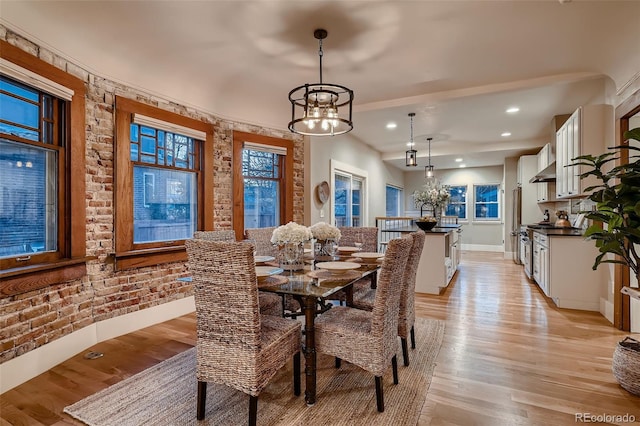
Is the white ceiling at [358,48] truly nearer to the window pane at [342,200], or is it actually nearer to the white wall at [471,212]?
the window pane at [342,200]

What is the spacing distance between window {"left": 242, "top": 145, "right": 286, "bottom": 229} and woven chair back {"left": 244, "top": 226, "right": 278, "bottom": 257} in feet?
4.05

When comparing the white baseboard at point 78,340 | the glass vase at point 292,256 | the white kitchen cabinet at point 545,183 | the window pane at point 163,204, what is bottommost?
the white baseboard at point 78,340

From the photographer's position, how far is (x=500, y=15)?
2576 mm

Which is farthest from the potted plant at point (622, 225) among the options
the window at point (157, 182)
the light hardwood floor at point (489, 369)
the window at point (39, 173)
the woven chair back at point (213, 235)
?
the window at point (39, 173)

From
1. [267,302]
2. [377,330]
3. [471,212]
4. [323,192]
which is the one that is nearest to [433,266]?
[323,192]

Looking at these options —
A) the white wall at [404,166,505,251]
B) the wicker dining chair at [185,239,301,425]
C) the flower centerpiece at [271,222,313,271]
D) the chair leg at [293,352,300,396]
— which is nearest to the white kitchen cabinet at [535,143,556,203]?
the white wall at [404,166,505,251]

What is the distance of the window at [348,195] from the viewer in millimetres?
6176

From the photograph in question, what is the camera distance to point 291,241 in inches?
97.1

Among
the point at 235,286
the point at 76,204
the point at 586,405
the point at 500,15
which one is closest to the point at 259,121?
the point at 76,204

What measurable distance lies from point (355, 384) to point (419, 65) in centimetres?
312

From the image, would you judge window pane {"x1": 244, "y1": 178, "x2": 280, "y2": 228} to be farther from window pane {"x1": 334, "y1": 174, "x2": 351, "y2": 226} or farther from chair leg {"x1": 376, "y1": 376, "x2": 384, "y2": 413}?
chair leg {"x1": 376, "y1": 376, "x2": 384, "y2": 413}

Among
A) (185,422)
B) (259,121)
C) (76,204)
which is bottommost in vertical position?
(185,422)

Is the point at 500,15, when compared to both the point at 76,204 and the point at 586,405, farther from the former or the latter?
the point at 76,204

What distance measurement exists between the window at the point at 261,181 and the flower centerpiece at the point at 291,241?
82.2 inches
